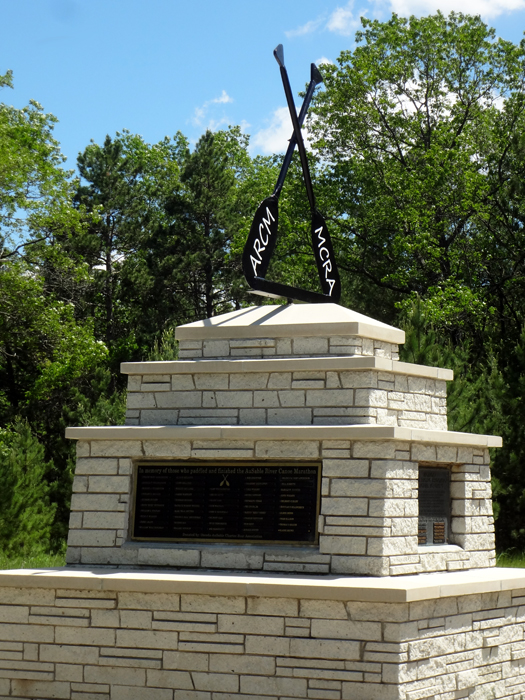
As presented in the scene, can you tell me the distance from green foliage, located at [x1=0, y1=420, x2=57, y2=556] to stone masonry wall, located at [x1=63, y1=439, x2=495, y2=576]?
1103cm

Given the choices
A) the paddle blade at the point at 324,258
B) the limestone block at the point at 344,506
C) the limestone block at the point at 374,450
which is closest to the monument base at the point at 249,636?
the limestone block at the point at 344,506

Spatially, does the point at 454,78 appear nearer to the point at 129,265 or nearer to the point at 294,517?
the point at 129,265

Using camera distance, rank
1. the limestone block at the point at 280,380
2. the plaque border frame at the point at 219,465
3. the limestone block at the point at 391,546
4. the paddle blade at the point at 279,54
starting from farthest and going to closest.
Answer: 1. the paddle blade at the point at 279,54
2. the limestone block at the point at 280,380
3. the plaque border frame at the point at 219,465
4. the limestone block at the point at 391,546

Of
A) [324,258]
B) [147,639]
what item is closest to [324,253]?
[324,258]

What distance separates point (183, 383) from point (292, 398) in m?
1.22

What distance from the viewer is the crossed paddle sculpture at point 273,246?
8.87 metres

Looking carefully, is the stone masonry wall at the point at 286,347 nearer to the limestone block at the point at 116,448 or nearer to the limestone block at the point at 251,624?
the limestone block at the point at 116,448

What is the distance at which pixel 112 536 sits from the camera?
8438mm

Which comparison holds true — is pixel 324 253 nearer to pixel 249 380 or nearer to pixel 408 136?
pixel 249 380

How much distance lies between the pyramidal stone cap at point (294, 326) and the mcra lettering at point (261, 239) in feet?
1.95

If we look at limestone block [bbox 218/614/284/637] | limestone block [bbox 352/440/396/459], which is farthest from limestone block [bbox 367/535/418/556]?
limestone block [bbox 218/614/284/637]

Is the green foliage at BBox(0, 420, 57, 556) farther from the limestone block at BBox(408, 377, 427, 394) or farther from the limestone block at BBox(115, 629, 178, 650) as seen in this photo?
the limestone block at BBox(408, 377, 427, 394)

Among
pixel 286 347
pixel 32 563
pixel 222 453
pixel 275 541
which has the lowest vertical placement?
pixel 32 563

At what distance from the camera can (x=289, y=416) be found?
8.33 metres
